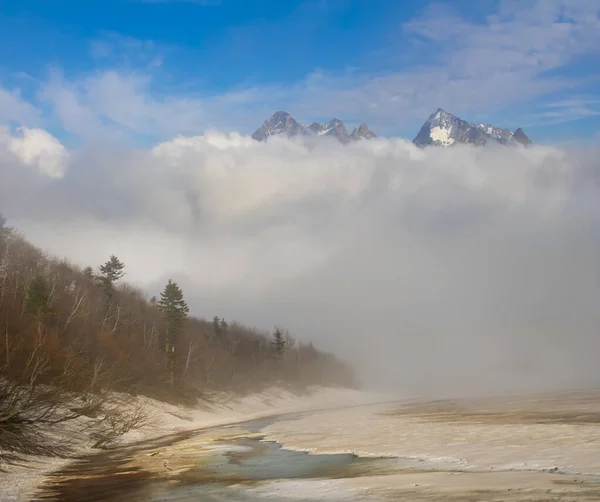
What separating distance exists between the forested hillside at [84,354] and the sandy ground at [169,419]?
6.17 feet

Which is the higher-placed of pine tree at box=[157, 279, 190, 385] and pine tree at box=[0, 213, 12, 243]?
pine tree at box=[0, 213, 12, 243]

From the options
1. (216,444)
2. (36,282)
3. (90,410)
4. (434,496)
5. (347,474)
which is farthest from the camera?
(36,282)

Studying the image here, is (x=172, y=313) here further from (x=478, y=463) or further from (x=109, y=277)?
(x=478, y=463)

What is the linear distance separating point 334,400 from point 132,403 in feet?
359

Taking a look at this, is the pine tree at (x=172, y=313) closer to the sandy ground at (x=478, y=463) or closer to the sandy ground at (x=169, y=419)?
the sandy ground at (x=169, y=419)

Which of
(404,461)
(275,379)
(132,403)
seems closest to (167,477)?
(404,461)

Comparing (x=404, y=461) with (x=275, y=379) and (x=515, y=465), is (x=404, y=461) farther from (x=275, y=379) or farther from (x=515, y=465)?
(x=275, y=379)

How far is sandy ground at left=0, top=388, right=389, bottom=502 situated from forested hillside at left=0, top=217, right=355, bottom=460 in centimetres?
188

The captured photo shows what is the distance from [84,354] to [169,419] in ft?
55.9

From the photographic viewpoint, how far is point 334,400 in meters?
171

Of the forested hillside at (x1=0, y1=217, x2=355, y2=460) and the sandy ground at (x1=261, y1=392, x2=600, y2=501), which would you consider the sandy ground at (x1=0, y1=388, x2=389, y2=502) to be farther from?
the sandy ground at (x1=261, y1=392, x2=600, y2=501)

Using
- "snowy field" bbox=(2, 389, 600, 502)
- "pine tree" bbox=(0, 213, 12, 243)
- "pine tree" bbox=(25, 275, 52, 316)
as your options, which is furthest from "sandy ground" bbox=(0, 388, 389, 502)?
"pine tree" bbox=(0, 213, 12, 243)

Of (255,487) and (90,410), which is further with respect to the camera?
Result: (90,410)

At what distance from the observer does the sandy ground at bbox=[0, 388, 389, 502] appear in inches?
1115
